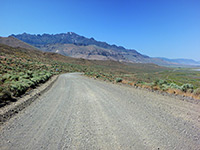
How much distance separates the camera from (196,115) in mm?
5098

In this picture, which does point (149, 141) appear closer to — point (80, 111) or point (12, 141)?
point (80, 111)

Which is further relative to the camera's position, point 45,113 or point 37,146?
point 45,113

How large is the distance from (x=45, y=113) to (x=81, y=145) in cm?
288

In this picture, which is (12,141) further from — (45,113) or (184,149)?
(184,149)

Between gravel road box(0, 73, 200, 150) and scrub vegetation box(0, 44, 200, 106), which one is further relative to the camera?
scrub vegetation box(0, 44, 200, 106)

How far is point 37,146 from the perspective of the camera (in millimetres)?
3094

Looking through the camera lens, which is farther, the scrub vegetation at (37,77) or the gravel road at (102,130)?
the scrub vegetation at (37,77)

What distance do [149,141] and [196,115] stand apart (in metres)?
3.33

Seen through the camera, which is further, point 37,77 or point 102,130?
point 37,77

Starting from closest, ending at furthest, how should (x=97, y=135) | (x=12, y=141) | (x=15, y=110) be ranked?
(x=12, y=141)
(x=97, y=135)
(x=15, y=110)

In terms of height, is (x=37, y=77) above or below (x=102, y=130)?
above

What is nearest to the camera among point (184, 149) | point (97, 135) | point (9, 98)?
point (184, 149)

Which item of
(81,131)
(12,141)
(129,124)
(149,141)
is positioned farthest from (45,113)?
(149,141)

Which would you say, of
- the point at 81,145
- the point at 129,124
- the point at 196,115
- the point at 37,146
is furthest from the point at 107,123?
the point at 196,115
